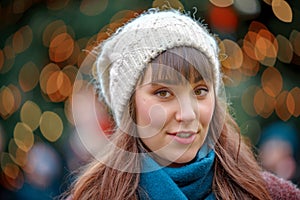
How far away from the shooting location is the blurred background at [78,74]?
280 cm

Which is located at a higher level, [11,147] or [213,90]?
[213,90]

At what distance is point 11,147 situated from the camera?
3283 millimetres

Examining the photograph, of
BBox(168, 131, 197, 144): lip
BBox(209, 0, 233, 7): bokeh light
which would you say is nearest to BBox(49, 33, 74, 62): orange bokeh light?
BBox(209, 0, 233, 7): bokeh light

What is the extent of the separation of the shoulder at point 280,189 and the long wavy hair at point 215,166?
0.11ft

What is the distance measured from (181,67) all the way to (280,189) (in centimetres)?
49

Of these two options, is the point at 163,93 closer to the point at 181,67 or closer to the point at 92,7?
the point at 181,67

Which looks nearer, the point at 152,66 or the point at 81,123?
the point at 152,66

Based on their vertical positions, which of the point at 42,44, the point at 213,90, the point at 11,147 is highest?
the point at 213,90

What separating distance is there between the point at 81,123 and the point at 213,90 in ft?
2.43

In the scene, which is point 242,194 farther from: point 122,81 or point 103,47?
point 103,47

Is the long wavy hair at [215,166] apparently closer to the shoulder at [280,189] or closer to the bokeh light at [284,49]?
the shoulder at [280,189]

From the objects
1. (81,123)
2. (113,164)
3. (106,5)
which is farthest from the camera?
(106,5)

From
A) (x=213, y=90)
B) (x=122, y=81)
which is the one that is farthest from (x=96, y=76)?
(x=213, y=90)

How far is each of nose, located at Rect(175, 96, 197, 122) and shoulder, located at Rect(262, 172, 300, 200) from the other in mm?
385
